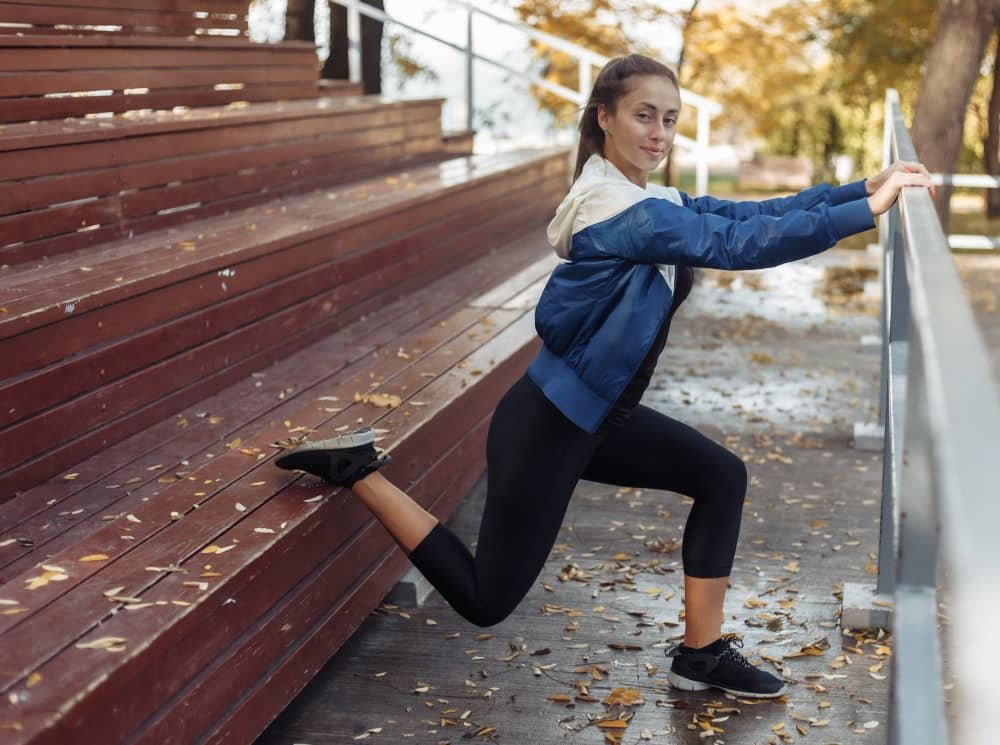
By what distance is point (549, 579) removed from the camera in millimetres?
4238

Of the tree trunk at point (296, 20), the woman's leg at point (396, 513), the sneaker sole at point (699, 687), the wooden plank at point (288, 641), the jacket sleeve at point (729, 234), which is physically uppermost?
the tree trunk at point (296, 20)

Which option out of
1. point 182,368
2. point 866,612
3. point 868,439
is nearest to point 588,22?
point 868,439

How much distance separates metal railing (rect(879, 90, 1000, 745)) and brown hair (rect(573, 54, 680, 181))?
0.75m

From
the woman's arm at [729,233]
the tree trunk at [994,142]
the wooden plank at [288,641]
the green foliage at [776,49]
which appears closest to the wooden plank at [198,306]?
the wooden plank at [288,641]

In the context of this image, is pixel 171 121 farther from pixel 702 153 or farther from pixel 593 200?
pixel 702 153

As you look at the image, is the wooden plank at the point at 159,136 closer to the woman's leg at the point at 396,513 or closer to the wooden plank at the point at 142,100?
the wooden plank at the point at 142,100

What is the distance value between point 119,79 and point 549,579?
3281 millimetres

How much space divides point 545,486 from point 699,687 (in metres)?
0.78

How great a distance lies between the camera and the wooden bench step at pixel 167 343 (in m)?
3.54

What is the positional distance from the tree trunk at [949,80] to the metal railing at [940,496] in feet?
29.8

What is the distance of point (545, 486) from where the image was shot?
10.2 ft

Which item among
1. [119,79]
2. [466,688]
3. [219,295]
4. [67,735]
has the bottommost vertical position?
[466,688]

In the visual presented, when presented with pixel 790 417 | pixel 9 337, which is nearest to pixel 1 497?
pixel 9 337

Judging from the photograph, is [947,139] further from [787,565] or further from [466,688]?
[466,688]
